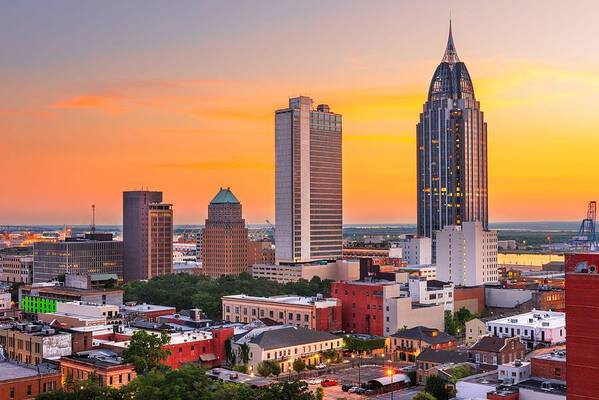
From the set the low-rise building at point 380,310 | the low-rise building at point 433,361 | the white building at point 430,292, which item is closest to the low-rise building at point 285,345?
the low-rise building at point 380,310

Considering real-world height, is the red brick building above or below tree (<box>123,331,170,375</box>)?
above

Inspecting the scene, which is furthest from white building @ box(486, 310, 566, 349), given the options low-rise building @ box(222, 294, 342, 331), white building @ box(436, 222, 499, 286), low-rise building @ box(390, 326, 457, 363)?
white building @ box(436, 222, 499, 286)

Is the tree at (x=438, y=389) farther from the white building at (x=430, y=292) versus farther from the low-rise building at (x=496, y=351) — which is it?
the white building at (x=430, y=292)

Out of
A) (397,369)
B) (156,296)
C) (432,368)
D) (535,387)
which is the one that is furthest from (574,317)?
(156,296)

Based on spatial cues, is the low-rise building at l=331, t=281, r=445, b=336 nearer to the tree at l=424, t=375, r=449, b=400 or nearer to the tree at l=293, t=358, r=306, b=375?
the tree at l=293, t=358, r=306, b=375

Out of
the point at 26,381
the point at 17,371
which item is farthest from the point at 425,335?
the point at 26,381

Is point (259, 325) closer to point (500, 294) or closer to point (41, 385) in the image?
point (41, 385)
